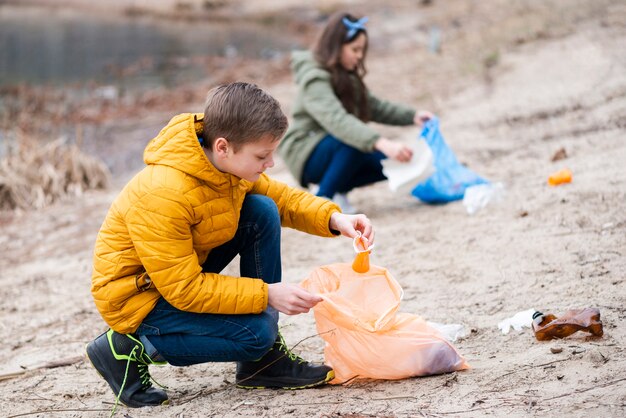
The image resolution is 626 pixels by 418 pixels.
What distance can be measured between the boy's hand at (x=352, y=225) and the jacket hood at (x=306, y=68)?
7.40 feet

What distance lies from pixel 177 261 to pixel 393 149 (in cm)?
240

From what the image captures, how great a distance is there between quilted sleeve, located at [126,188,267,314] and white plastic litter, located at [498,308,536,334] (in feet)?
3.36

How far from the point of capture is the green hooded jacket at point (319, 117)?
187 inches

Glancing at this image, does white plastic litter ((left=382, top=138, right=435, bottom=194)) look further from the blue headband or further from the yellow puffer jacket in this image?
the yellow puffer jacket

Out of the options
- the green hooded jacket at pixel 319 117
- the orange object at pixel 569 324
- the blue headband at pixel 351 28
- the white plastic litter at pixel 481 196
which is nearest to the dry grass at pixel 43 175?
the green hooded jacket at pixel 319 117

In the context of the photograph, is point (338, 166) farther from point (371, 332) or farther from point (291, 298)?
point (291, 298)

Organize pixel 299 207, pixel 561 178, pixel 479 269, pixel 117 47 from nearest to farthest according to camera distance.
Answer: pixel 299 207 < pixel 479 269 < pixel 561 178 < pixel 117 47

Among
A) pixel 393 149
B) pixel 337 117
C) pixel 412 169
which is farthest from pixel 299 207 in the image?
pixel 412 169

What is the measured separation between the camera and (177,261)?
2.46 m

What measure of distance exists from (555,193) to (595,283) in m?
1.40

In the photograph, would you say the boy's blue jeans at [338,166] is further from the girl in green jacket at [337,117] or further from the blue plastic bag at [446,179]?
the blue plastic bag at [446,179]

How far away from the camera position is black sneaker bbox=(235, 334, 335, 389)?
2.79m

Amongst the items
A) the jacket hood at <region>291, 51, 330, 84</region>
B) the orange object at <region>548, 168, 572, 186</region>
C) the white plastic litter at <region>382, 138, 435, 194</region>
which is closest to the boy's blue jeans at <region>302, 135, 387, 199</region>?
the white plastic litter at <region>382, 138, 435, 194</region>

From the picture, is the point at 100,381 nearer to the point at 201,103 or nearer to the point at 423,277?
the point at 423,277
